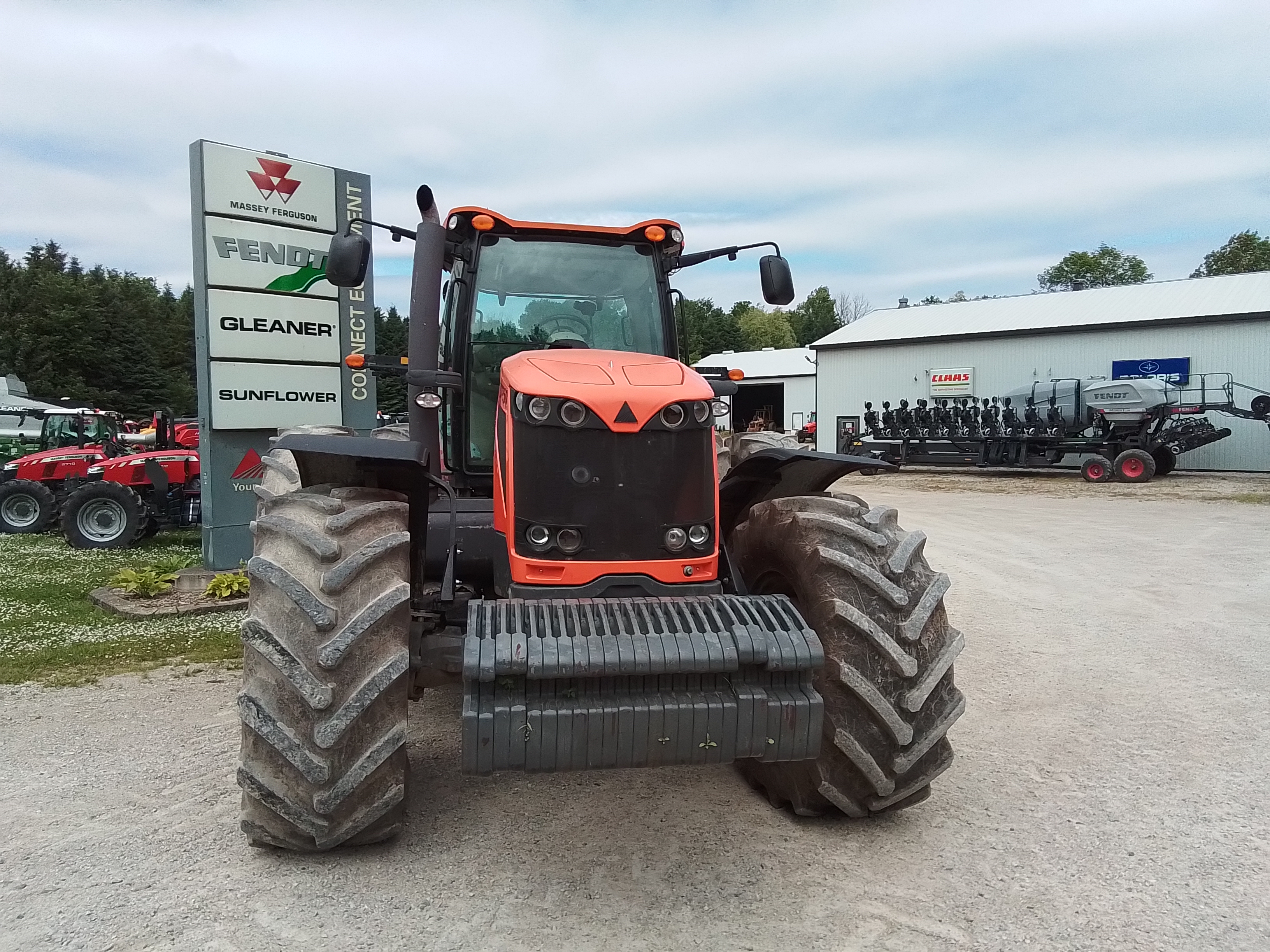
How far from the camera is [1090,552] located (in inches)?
442

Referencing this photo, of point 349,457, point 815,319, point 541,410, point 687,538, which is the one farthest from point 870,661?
point 815,319

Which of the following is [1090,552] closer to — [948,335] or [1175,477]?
[1175,477]

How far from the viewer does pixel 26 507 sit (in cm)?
1305

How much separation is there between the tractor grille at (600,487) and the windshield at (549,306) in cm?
97

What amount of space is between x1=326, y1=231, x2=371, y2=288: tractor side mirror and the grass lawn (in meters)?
3.36

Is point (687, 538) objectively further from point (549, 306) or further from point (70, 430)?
point (70, 430)

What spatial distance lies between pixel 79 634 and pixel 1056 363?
28.5m

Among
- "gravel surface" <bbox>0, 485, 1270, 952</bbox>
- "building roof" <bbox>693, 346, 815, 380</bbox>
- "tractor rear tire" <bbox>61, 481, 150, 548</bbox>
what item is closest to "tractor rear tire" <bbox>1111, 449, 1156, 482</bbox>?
"gravel surface" <bbox>0, 485, 1270, 952</bbox>

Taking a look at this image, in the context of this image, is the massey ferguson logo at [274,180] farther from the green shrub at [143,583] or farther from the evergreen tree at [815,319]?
the evergreen tree at [815,319]

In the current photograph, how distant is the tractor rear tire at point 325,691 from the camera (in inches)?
114

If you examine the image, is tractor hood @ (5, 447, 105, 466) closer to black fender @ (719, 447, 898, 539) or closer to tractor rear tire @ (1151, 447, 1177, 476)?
black fender @ (719, 447, 898, 539)

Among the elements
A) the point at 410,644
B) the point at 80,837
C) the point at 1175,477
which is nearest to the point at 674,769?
the point at 410,644

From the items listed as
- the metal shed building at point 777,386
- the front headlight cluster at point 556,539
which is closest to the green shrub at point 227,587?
the front headlight cluster at point 556,539

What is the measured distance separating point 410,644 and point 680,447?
1260mm
